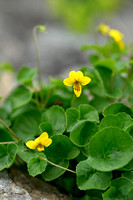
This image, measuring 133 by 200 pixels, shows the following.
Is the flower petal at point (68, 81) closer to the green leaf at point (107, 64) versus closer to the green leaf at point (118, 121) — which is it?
the green leaf at point (118, 121)

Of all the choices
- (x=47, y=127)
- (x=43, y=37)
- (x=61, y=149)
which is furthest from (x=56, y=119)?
(x=43, y=37)

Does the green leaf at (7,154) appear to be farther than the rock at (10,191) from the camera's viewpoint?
Yes

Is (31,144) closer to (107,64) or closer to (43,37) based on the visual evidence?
(107,64)

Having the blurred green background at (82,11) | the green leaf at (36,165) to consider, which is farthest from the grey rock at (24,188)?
the blurred green background at (82,11)

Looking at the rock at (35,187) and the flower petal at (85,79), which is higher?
the flower petal at (85,79)

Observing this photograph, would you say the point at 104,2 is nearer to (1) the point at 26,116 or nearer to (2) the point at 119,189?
(1) the point at 26,116

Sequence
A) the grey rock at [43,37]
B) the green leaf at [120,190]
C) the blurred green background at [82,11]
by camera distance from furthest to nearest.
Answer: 1. the blurred green background at [82,11]
2. the grey rock at [43,37]
3. the green leaf at [120,190]

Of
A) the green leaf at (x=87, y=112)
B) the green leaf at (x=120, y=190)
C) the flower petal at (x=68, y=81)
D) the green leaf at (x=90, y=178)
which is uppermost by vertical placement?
the flower petal at (x=68, y=81)
